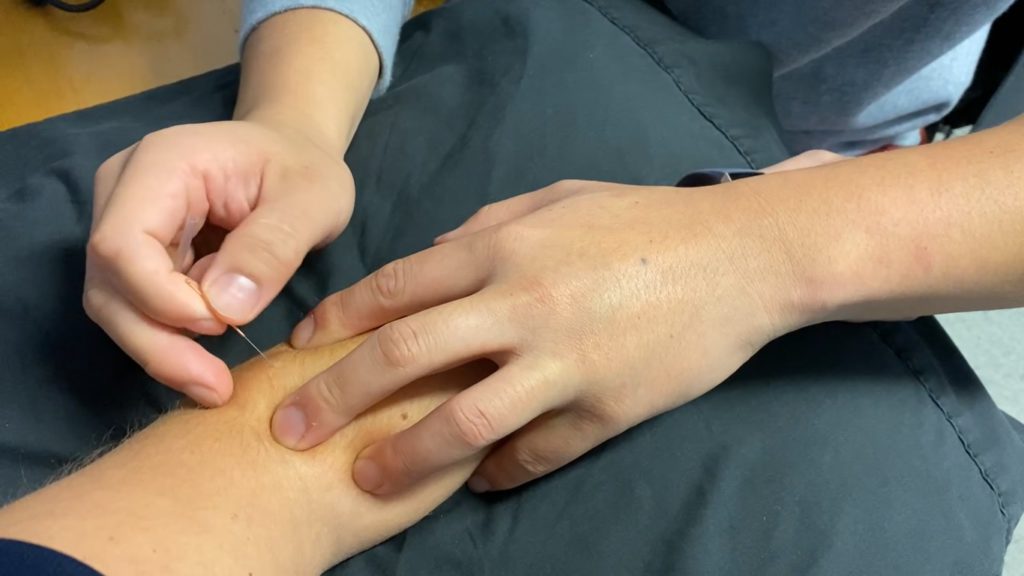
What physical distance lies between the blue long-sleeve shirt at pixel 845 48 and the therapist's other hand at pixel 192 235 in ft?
0.80

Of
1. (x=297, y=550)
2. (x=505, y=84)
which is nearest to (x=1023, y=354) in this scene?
(x=505, y=84)

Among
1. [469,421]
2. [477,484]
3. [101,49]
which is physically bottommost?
[101,49]

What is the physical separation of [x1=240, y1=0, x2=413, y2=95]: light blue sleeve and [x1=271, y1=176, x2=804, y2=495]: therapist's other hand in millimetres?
294

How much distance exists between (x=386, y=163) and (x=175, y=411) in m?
0.31

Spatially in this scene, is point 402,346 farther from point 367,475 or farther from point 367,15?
point 367,15

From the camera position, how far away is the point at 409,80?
0.91 meters

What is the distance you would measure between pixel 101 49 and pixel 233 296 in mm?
926

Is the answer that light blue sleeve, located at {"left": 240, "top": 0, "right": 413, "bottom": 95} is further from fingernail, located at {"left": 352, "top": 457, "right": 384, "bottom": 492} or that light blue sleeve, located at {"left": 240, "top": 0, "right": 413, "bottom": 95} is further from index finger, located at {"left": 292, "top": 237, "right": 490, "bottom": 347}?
fingernail, located at {"left": 352, "top": 457, "right": 384, "bottom": 492}

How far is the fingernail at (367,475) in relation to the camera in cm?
61

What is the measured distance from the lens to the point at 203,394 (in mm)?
603

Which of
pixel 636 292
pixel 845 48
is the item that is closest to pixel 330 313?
pixel 636 292

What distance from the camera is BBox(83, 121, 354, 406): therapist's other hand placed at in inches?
22.6

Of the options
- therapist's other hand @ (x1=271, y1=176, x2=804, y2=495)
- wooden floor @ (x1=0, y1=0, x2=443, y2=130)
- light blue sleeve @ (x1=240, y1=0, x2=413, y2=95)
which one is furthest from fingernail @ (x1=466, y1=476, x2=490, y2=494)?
wooden floor @ (x1=0, y1=0, x2=443, y2=130)

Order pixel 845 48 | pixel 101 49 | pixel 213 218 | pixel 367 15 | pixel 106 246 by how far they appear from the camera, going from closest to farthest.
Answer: pixel 106 246 < pixel 213 218 < pixel 367 15 < pixel 845 48 < pixel 101 49
